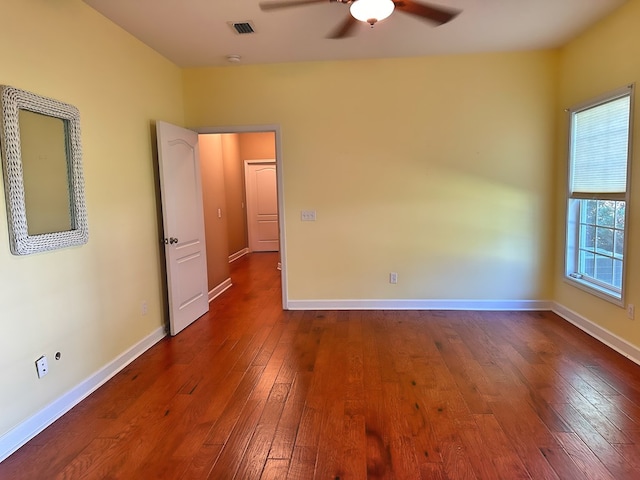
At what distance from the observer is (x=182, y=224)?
390cm

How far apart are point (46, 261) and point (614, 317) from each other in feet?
13.7

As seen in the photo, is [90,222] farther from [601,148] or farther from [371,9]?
[601,148]

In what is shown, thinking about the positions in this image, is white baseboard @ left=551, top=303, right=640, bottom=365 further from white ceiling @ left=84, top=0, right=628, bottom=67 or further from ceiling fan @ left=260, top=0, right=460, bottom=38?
ceiling fan @ left=260, top=0, right=460, bottom=38

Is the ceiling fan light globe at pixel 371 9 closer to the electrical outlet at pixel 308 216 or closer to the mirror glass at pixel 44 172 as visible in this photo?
the mirror glass at pixel 44 172

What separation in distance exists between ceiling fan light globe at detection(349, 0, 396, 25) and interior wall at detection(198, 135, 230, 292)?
10.0ft

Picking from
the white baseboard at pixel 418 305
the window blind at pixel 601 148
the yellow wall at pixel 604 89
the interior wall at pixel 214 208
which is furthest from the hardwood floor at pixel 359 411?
the interior wall at pixel 214 208

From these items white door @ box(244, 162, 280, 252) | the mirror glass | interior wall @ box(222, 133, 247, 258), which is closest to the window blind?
the mirror glass

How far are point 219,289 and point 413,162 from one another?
9.83 ft

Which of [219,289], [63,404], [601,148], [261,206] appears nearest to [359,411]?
[63,404]

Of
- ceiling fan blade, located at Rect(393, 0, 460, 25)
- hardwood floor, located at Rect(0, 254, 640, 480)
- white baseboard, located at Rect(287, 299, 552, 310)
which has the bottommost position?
hardwood floor, located at Rect(0, 254, 640, 480)

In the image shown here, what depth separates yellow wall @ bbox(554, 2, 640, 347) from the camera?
296cm

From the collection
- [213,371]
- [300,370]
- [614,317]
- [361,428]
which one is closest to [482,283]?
[614,317]

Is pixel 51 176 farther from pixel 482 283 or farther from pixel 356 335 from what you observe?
pixel 482 283

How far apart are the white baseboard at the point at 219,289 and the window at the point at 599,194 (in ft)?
13.2
